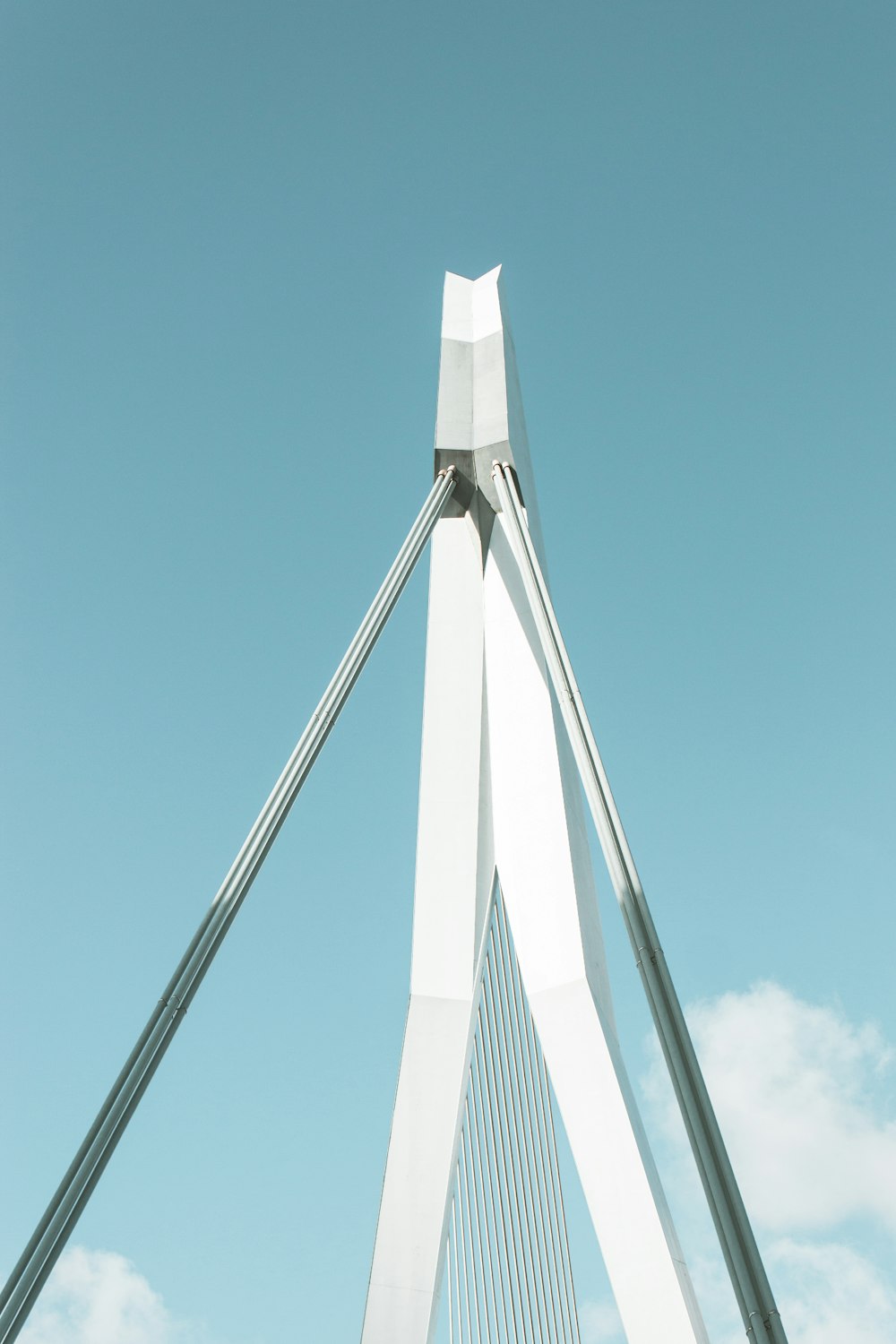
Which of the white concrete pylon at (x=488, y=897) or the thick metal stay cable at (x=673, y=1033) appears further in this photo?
the white concrete pylon at (x=488, y=897)

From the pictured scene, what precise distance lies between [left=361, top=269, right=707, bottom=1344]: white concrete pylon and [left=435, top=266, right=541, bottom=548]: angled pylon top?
0.9 inches

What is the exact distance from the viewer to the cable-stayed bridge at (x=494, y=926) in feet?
30.3

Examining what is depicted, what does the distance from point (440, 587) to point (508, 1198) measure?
6.22 metres

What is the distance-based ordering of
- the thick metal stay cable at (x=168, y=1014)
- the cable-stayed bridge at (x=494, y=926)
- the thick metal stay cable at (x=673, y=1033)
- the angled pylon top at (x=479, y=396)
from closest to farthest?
the thick metal stay cable at (x=673, y=1033) → the thick metal stay cable at (x=168, y=1014) → the cable-stayed bridge at (x=494, y=926) → the angled pylon top at (x=479, y=396)

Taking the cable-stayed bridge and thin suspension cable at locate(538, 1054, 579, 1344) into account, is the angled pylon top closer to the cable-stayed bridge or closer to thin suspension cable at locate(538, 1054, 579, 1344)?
the cable-stayed bridge

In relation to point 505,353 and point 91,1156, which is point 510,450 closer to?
point 505,353

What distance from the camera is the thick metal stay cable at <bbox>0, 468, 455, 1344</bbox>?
6566 mm

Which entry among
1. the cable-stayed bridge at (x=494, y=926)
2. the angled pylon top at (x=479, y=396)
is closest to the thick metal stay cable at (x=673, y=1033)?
the cable-stayed bridge at (x=494, y=926)

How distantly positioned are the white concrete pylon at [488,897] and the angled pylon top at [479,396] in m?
0.02

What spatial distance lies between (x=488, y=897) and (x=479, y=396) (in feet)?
18.2

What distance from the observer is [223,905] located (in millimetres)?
8320

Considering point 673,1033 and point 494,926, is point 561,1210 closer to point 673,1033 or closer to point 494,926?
point 494,926

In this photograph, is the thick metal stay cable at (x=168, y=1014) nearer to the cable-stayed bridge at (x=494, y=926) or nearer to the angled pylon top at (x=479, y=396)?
the cable-stayed bridge at (x=494, y=926)

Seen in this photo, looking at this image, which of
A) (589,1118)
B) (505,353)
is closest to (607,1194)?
(589,1118)
